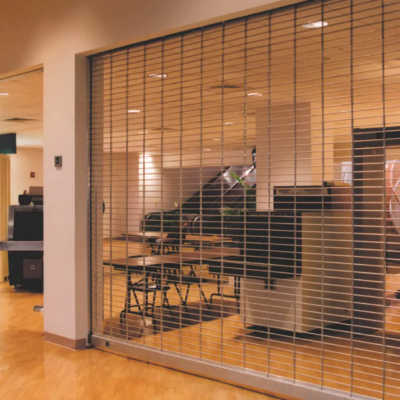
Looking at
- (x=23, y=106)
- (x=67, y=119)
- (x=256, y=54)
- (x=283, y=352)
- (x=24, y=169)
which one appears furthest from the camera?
(x=24, y=169)

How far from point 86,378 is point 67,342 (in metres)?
0.90

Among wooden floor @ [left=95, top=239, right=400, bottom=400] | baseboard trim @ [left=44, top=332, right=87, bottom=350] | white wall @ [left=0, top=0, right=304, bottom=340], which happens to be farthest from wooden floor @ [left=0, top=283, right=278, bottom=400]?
white wall @ [left=0, top=0, right=304, bottom=340]

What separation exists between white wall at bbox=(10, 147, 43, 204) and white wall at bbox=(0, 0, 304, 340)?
1045 centimetres

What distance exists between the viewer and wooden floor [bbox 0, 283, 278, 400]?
3568 mm

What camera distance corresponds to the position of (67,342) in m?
4.73

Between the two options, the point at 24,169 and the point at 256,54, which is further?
the point at 24,169

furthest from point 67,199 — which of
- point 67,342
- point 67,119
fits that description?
point 67,342

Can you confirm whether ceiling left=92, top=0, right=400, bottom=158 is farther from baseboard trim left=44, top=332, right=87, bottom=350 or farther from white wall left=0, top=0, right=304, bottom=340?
baseboard trim left=44, top=332, right=87, bottom=350

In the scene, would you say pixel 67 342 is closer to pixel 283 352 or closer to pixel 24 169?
pixel 283 352

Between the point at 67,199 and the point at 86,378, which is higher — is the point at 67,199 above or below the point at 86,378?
above

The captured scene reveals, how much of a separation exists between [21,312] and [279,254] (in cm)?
Result: 323

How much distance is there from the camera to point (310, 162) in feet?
25.0

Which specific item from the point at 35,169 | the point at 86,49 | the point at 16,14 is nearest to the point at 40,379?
the point at 86,49

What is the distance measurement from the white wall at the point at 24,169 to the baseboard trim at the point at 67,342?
10.8 metres
